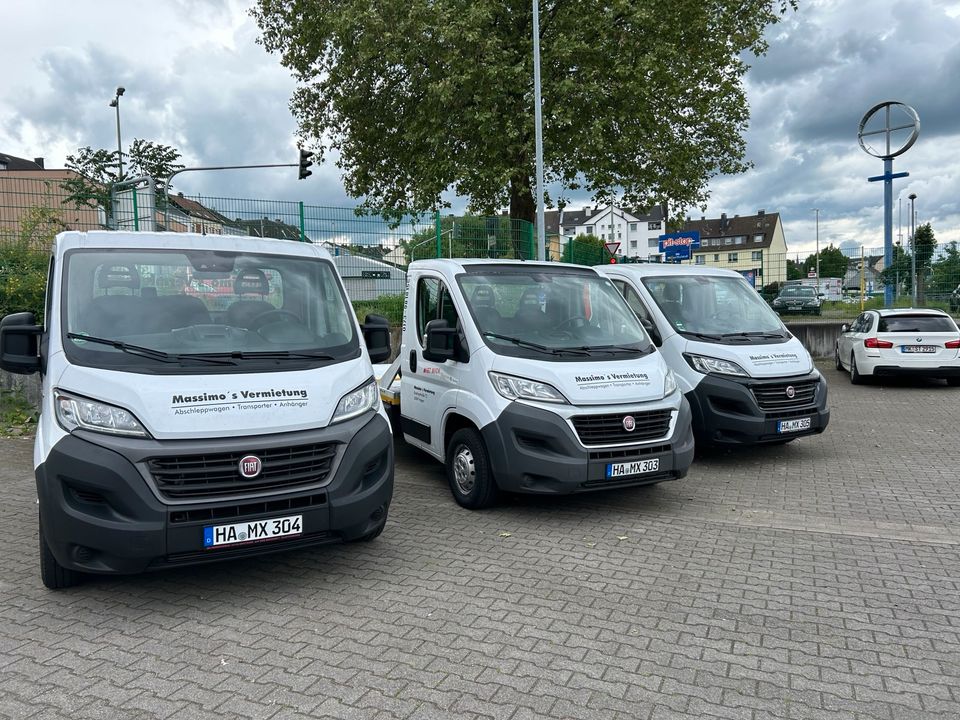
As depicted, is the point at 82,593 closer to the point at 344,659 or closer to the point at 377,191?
the point at 344,659

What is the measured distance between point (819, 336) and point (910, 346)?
522 centimetres

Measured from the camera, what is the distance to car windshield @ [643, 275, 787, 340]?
342 inches

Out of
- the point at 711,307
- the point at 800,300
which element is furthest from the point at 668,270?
the point at 800,300

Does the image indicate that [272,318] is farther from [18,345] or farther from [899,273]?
[899,273]

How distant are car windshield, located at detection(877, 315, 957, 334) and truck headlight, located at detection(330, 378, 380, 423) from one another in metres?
Answer: 12.6

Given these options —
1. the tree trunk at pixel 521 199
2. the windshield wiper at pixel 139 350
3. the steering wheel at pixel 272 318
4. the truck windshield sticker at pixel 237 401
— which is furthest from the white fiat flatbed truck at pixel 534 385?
the tree trunk at pixel 521 199

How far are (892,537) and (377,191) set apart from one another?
19.0 metres

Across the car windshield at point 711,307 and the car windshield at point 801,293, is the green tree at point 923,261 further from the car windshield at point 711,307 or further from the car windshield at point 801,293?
the car windshield at point 711,307

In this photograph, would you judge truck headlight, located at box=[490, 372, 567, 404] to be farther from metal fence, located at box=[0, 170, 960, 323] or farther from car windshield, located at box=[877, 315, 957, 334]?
car windshield, located at box=[877, 315, 957, 334]

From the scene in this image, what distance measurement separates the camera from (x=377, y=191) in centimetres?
2261

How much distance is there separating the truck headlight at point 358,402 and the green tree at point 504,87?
1180cm

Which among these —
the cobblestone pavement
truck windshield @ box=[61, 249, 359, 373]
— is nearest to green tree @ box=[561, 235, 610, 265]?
the cobblestone pavement

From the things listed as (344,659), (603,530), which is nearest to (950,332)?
(603,530)

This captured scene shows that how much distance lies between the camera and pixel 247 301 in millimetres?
5086
